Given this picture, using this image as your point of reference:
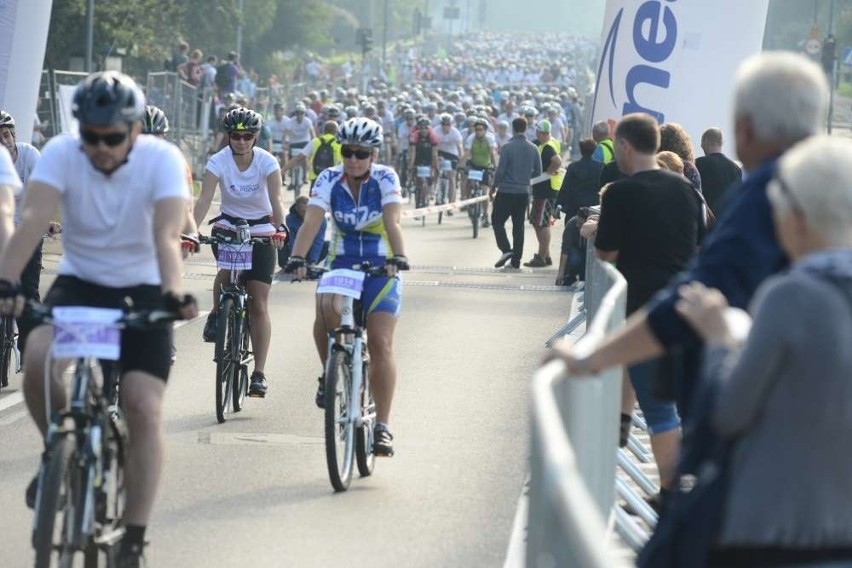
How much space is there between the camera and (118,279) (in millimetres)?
6758

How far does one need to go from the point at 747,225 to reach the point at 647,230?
4.28 meters

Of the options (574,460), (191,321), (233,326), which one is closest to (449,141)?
(191,321)

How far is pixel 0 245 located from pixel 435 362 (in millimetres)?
7741

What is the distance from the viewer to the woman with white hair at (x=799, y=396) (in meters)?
3.85

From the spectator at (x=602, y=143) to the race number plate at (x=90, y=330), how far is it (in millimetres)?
13527

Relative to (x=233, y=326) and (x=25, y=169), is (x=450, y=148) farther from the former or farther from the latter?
(x=233, y=326)

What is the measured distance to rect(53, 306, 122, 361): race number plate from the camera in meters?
6.34

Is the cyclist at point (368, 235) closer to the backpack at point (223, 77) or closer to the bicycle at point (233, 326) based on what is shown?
the bicycle at point (233, 326)

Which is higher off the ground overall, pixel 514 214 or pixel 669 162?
pixel 669 162

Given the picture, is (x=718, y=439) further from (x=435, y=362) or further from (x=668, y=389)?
(x=435, y=362)

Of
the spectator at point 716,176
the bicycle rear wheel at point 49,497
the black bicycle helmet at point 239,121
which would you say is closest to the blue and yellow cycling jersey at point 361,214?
the black bicycle helmet at point 239,121

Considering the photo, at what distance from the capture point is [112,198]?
6684 mm

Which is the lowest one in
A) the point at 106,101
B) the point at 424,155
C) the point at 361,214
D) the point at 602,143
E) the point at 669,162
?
the point at 424,155

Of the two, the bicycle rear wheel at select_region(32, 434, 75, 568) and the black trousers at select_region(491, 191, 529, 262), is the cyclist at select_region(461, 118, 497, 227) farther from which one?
the bicycle rear wheel at select_region(32, 434, 75, 568)
